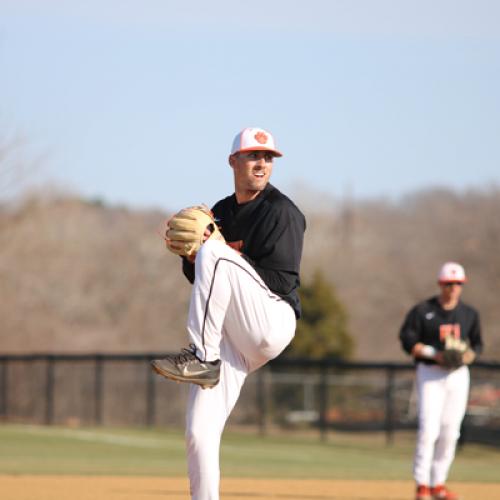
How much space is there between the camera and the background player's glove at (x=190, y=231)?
6457mm

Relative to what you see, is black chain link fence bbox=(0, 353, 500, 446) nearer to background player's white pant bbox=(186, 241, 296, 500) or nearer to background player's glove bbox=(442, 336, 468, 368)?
background player's glove bbox=(442, 336, 468, 368)

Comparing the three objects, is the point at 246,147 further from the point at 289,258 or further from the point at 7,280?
the point at 7,280

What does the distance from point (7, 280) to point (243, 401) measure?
1348 cm

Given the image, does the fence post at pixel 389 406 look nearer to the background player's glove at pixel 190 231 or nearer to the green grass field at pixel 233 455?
the green grass field at pixel 233 455

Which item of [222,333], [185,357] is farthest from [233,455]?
[185,357]

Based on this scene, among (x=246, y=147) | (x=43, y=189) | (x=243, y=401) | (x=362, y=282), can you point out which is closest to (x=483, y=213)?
(x=362, y=282)

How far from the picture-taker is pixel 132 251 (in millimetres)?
49750

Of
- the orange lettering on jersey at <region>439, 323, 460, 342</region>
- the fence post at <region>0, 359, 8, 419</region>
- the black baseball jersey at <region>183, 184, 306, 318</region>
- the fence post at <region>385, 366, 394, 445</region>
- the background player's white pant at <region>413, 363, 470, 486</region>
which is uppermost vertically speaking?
the black baseball jersey at <region>183, 184, 306, 318</region>

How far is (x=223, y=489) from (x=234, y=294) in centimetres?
583

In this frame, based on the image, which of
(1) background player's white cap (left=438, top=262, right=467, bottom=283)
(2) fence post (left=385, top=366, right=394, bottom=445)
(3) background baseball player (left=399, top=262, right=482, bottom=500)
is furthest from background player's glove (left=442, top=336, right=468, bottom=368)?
(2) fence post (left=385, top=366, right=394, bottom=445)

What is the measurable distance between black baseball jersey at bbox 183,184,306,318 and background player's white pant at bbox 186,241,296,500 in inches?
4.6

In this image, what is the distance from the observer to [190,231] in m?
6.45

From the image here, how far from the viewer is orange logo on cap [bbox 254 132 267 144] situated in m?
6.66

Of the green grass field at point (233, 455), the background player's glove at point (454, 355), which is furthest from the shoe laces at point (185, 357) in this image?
the green grass field at point (233, 455)
